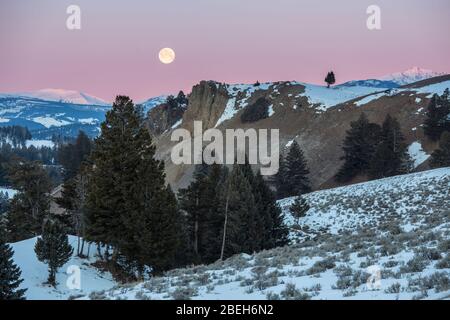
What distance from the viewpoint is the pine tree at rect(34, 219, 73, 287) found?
2898 centimetres

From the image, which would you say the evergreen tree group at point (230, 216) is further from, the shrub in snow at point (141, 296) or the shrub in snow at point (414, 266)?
the shrub in snow at point (414, 266)

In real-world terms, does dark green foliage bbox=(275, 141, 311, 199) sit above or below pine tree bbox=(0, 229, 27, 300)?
above

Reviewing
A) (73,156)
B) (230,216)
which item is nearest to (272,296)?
(230,216)

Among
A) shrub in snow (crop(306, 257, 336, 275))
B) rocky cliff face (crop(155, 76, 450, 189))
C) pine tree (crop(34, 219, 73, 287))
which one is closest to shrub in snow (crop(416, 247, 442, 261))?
shrub in snow (crop(306, 257, 336, 275))

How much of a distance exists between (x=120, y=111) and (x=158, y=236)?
899 cm

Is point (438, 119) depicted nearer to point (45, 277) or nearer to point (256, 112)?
point (256, 112)

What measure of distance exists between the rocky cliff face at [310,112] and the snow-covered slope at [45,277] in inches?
2152

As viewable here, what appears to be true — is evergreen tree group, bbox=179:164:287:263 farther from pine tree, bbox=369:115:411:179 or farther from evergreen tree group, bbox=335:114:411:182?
evergreen tree group, bbox=335:114:411:182

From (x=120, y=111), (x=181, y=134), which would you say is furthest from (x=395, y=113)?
(x=120, y=111)

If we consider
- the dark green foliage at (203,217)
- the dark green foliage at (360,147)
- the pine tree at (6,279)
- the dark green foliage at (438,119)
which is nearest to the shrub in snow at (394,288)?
the pine tree at (6,279)

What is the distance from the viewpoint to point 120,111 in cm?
2983

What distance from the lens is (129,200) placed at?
28.5 m

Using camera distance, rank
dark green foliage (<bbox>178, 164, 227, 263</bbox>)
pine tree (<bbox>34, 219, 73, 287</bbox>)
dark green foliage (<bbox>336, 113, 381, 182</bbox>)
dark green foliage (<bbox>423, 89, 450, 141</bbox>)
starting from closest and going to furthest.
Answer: pine tree (<bbox>34, 219, 73, 287</bbox>) → dark green foliage (<bbox>178, 164, 227, 263</bbox>) → dark green foliage (<bbox>336, 113, 381, 182</bbox>) → dark green foliage (<bbox>423, 89, 450, 141</bbox>)

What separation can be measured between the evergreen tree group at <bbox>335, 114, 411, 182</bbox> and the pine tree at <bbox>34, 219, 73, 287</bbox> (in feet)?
163
